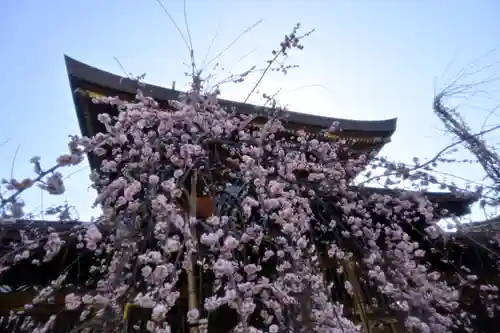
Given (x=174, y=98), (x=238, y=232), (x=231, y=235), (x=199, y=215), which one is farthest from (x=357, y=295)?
(x=174, y=98)

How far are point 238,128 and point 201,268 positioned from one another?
198 centimetres

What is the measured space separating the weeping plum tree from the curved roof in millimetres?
256

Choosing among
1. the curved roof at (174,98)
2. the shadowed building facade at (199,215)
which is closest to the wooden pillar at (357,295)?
the shadowed building facade at (199,215)

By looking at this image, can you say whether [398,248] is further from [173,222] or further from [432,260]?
[173,222]

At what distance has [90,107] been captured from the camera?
5.27 meters

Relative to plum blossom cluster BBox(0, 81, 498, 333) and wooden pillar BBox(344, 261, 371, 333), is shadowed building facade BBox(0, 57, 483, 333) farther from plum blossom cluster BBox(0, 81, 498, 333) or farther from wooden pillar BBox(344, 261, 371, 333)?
plum blossom cluster BBox(0, 81, 498, 333)

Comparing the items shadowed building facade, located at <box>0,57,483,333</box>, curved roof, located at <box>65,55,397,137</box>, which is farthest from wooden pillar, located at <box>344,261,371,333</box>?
curved roof, located at <box>65,55,397,137</box>

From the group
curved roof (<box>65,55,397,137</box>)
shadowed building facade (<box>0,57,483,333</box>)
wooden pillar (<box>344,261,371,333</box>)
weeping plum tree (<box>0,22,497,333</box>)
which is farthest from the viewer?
curved roof (<box>65,55,397,137</box>)

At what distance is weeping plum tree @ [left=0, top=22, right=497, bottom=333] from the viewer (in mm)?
3603

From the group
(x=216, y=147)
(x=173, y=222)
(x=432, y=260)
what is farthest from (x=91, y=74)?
(x=432, y=260)

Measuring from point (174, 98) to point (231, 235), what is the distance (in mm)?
2657

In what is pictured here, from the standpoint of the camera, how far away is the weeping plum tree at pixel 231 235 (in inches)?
142

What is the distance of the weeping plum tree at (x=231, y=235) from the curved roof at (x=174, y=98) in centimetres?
26

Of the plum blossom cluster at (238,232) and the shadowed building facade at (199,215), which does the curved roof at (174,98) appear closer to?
the shadowed building facade at (199,215)
